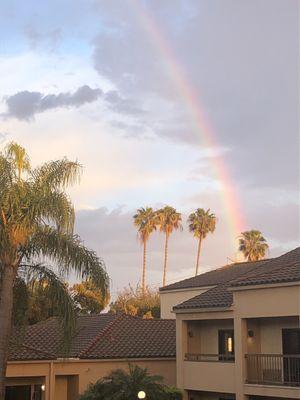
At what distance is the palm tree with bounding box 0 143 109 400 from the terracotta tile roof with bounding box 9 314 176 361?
7625 mm

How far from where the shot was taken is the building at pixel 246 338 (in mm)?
23016

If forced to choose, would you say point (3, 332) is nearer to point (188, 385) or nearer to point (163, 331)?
point (188, 385)

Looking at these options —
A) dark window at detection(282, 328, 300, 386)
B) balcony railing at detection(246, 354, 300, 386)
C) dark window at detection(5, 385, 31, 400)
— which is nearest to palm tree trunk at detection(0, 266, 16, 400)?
balcony railing at detection(246, 354, 300, 386)

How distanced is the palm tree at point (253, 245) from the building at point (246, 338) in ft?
131

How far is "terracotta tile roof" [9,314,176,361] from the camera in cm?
3045

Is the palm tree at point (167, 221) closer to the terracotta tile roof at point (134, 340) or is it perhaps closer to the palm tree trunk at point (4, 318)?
the terracotta tile roof at point (134, 340)

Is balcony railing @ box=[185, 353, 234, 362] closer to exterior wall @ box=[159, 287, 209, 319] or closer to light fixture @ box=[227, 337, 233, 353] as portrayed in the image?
light fixture @ box=[227, 337, 233, 353]

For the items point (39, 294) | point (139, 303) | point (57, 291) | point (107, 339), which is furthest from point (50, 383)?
point (139, 303)

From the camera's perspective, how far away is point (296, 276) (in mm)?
22391

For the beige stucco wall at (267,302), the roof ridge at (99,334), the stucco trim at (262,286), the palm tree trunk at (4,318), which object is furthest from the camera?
the roof ridge at (99,334)

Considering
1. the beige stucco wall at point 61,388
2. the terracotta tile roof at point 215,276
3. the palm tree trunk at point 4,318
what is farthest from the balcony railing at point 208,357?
the palm tree trunk at point 4,318

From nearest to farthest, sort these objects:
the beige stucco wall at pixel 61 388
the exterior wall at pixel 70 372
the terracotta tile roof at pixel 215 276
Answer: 1. the exterior wall at pixel 70 372
2. the beige stucco wall at pixel 61 388
3. the terracotta tile roof at pixel 215 276

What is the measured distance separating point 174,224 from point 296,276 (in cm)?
6020

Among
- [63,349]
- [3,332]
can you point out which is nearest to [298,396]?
[63,349]
